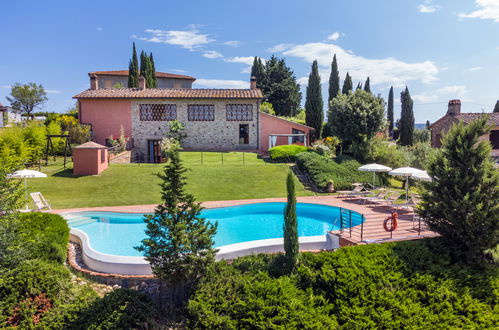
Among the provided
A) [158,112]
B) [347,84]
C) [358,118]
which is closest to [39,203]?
[158,112]

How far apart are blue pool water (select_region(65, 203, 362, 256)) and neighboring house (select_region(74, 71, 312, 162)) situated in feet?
48.3

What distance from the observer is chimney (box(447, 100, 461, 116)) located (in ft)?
108

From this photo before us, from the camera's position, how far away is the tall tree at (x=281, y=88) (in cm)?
4772

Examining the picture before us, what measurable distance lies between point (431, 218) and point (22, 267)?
32.7 feet

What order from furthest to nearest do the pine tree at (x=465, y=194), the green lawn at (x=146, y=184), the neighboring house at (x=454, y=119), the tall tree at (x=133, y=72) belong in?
1. the tall tree at (x=133, y=72)
2. the neighboring house at (x=454, y=119)
3. the green lawn at (x=146, y=184)
4. the pine tree at (x=465, y=194)

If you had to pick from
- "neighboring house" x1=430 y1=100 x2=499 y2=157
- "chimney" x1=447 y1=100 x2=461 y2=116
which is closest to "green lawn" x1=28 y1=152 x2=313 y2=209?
"neighboring house" x1=430 y1=100 x2=499 y2=157

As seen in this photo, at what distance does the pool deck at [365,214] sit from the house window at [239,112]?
45.9ft

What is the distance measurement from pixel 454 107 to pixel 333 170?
20.8 meters

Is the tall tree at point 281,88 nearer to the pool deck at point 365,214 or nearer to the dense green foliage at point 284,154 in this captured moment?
the dense green foliage at point 284,154

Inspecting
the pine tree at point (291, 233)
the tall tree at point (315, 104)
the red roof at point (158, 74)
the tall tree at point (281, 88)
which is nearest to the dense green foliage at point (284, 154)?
the tall tree at point (315, 104)

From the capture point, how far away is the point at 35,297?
6676 millimetres

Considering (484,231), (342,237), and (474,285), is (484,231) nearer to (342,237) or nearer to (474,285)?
(474,285)

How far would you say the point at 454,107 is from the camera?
3331 cm

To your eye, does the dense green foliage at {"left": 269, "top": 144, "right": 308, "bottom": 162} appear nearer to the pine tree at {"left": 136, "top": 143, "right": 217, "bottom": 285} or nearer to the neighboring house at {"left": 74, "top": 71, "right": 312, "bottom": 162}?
the neighboring house at {"left": 74, "top": 71, "right": 312, "bottom": 162}
